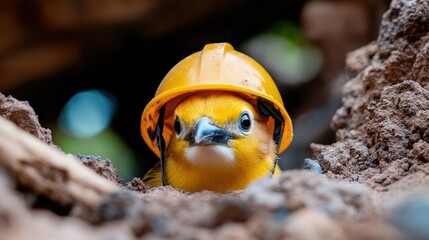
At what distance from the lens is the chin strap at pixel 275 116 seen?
15.3ft

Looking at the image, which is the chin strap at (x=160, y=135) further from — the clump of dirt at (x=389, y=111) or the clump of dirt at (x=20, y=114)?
the clump of dirt at (x=20, y=114)

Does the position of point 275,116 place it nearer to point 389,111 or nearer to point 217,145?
point 217,145

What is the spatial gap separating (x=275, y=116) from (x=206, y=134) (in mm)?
834

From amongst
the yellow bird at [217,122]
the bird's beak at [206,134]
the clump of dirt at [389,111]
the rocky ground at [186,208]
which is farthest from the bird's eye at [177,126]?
the rocky ground at [186,208]

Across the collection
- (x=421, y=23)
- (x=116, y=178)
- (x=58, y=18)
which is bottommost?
(x=116, y=178)

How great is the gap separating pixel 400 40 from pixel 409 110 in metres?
0.81

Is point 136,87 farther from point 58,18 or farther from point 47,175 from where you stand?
point 47,175

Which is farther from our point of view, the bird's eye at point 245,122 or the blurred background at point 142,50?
the blurred background at point 142,50

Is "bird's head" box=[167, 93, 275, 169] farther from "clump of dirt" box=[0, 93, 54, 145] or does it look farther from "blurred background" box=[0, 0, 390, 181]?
"blurred background" box=[0, 0, 390, 181]

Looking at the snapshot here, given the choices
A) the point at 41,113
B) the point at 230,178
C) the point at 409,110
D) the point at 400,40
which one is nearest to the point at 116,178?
the point at 230,178

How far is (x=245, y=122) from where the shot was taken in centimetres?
443

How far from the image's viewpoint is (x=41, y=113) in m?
11.1

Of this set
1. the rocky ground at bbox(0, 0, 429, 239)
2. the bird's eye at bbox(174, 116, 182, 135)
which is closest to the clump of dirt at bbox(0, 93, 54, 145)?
the rocky ground at bbox(0, 0, 429, 239)

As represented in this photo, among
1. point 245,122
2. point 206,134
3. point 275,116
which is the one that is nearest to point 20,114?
point 206,134
